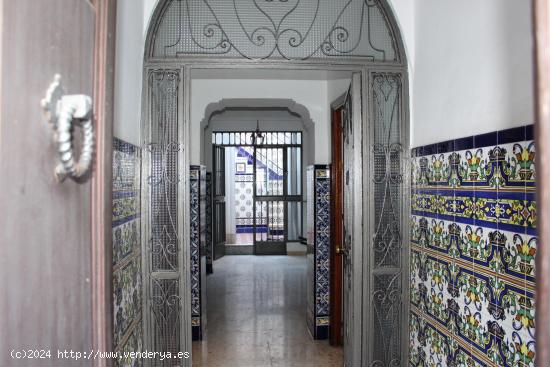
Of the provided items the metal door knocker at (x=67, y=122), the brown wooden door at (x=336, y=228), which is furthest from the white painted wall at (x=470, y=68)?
the brown wooden door at (x=336, y=228)

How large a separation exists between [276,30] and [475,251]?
Answer: 140 centimetres

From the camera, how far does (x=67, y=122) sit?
0.66 meters

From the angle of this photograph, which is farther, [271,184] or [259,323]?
[271,184]

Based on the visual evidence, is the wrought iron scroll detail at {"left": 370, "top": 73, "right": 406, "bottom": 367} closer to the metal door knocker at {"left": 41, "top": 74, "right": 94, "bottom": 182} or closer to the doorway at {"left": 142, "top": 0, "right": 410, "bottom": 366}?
the doorway at {"left": 142, "top": 0, "right": 410, "bottom": 366}

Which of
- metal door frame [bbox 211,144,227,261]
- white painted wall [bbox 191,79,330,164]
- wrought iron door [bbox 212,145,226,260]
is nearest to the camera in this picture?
white painted wall [bbox 191,79,330,164]

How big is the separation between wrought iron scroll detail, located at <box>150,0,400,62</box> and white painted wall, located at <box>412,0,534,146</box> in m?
0.23

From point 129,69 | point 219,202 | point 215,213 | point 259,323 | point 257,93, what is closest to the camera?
point 129,69

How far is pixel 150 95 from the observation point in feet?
7.03

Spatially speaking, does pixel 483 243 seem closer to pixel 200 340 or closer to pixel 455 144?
pixel 455 144

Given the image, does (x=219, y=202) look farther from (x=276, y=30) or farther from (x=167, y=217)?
(x=276, y=30)

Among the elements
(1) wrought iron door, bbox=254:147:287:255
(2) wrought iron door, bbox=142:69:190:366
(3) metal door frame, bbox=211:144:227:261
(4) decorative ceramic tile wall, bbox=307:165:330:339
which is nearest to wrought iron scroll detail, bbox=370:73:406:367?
(2) wrought iron door, bbox=142:69:190:366

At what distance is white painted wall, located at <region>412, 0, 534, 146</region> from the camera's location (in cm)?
132

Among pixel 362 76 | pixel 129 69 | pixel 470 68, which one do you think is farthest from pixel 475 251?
pixel 129 69

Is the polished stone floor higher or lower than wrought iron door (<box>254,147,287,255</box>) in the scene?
lower
